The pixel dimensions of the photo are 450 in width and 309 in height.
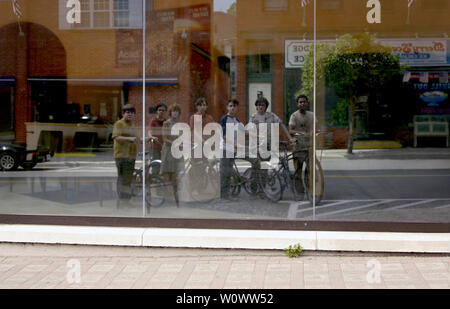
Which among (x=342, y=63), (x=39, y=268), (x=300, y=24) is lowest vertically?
(x=39, y=268)

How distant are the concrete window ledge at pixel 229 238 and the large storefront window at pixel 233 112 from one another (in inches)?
15.1

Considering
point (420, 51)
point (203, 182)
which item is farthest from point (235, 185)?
point (420, 51)

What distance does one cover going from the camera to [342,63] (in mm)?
6988

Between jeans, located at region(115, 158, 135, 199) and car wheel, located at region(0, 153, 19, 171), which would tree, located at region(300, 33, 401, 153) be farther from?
car wheel, located at region(0, 153, 19, 171)

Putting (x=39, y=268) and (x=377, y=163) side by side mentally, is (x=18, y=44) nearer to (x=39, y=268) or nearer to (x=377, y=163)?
(x=39, y=268)

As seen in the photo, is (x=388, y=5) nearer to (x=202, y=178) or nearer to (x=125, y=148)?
(x=202, y=178)

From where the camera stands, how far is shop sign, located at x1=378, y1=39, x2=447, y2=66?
686cm

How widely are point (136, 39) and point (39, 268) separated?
3.32 m

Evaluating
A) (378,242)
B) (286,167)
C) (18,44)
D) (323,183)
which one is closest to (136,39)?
(18,44)

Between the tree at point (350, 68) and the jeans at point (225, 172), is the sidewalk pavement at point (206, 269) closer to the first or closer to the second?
the jeans at point (225, 172)

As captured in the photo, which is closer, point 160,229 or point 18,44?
point 160,229

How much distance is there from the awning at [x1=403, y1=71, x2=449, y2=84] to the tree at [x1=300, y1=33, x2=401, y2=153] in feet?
1.00

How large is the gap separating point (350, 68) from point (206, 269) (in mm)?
3241

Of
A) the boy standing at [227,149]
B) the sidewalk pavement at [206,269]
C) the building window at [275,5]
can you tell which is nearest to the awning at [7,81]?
the sidewalk pavement at [206,269]
